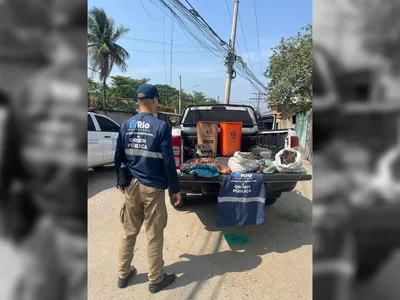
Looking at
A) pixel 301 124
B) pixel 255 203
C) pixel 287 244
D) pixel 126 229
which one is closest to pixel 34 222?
pixel 126 229

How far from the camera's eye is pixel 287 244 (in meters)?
3.47

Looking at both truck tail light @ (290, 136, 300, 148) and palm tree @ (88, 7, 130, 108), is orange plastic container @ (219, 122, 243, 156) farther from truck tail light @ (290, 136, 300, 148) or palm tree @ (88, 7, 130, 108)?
palm tree @ (88, 7, 130, 108)

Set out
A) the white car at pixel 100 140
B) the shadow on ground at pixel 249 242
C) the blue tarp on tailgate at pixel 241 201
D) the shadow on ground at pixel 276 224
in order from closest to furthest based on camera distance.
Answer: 1. the shadow on ground at pixel 249 242
2. the blue tarp on tailgate at pixel 241 201
3. the shadow on ground at pixel 276 224
4. the white car at pixel 100 140

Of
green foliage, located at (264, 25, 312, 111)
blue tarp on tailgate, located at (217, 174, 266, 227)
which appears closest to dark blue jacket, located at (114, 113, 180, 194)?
blue tarp on tailgate, located at (217, 174, 266, 227)

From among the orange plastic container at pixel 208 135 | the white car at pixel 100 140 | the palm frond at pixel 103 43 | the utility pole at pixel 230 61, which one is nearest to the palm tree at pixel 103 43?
the palm frond at pixel 103 43

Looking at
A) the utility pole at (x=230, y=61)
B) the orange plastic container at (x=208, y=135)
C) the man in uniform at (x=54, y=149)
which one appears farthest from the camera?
the utility pole at (x=230, y=61)

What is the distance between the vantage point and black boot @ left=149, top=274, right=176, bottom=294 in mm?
2482

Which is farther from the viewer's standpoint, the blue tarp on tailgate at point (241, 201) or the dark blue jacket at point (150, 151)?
the blue tarp on tailgate at point (241, 201)

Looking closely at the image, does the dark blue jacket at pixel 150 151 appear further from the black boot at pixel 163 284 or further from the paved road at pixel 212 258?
the paved road at pixel 212 258

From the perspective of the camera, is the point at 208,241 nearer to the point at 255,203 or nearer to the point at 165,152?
A: the point at 255,203

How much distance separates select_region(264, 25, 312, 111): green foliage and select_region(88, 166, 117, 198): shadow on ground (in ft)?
29.0

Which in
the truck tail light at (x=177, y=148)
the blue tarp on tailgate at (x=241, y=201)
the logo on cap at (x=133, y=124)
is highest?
the logo on cap at (x=133, y=124)

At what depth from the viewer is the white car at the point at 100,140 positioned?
643cm

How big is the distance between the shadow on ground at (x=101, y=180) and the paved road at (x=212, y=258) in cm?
131
